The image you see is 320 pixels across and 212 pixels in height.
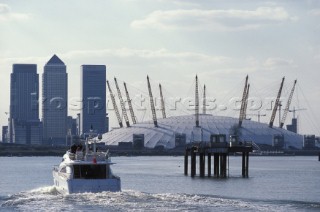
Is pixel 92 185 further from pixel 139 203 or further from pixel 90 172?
pixel 139 203

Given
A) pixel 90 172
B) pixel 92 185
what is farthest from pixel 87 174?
pixel 92 185

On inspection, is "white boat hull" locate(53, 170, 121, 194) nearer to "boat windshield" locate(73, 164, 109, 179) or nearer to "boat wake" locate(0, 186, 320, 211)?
"boat wake" locate(0, 186, 320, 211)

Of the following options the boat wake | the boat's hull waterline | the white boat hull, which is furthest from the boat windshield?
the boat wake

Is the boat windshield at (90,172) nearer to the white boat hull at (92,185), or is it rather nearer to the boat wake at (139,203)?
the white boat hull at (92,185)

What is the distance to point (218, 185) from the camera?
123m

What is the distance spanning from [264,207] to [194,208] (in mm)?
6660

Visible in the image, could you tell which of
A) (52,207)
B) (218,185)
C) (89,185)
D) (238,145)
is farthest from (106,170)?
(238,145)

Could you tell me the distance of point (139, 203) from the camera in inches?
3184

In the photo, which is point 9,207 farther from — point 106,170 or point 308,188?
point 308,188

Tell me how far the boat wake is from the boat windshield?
8.31 feet

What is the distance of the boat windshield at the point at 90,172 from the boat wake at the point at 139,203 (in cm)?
253

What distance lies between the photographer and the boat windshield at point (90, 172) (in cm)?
8788

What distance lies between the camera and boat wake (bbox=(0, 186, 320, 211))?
3110 inches

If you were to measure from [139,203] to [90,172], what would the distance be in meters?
8.96
